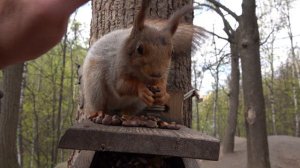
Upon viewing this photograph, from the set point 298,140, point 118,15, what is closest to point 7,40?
point 118,15

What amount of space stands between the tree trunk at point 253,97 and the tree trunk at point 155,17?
610 centimetres

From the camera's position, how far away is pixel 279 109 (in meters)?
32.7

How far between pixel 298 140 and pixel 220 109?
1841cm

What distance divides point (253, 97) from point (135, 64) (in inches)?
291

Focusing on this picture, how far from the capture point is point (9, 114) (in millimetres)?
8578

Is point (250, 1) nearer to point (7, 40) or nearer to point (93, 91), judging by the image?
point (93, 91)

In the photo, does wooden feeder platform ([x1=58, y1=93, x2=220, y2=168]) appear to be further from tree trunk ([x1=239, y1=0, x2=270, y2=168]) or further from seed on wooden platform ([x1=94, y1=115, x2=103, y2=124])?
tree trunk ([x1=239, y1=0, x2=270, y2=168])

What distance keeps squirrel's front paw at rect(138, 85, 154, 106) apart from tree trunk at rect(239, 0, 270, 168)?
728 cm

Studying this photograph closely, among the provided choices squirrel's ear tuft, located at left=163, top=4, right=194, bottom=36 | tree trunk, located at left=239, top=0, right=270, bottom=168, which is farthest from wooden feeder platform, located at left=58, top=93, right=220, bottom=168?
tree trunk, located at left=239, top=0, right=270, bottom=168

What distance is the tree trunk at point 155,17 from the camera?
3074mm

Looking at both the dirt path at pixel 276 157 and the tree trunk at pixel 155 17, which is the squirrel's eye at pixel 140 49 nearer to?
the tree trunk at pixel 155 17

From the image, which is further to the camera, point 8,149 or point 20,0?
point 8,149

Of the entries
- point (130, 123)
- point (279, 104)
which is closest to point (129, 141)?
point (130, 123)

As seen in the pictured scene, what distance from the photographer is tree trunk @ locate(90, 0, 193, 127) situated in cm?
307
